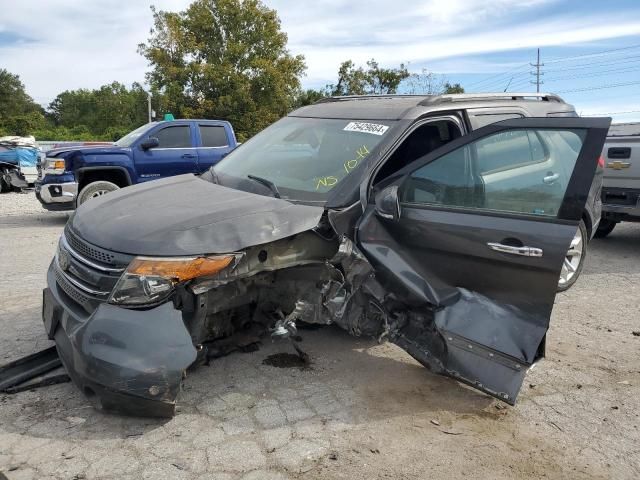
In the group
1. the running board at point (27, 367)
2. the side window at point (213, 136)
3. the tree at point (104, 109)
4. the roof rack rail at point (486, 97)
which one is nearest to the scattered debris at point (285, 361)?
the running board at point (27, 367)

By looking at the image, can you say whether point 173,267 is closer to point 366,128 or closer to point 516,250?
point 366,128

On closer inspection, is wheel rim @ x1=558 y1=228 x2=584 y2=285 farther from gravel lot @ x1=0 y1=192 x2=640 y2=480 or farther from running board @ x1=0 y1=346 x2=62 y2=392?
running board @ x1=0 y1=346 x2=62 y2=392

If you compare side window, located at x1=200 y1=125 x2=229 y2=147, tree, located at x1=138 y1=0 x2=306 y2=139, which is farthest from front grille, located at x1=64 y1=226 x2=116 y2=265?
tree, located at x1=138 y1=0 x2=306 y2=139

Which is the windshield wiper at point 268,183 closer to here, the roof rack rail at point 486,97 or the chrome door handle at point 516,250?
the roof rack rail at point 486,97

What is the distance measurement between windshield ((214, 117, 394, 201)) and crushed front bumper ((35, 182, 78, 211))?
5.94 m

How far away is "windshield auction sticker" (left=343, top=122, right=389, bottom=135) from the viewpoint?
3846 millimetres

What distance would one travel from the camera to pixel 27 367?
3498 millimetres

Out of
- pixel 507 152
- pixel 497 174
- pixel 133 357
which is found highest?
pixel 507 152

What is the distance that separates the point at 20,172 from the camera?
15.8 metres

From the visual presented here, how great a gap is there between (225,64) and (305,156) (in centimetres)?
2861

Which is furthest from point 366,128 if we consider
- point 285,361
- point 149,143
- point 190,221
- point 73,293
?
point 149,143

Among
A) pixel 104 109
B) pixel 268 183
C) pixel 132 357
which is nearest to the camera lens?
pixel 132 357

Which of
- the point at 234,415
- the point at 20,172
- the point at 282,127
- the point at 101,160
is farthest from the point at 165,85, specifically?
the point at 234,415

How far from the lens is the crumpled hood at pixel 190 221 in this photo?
117 inches
